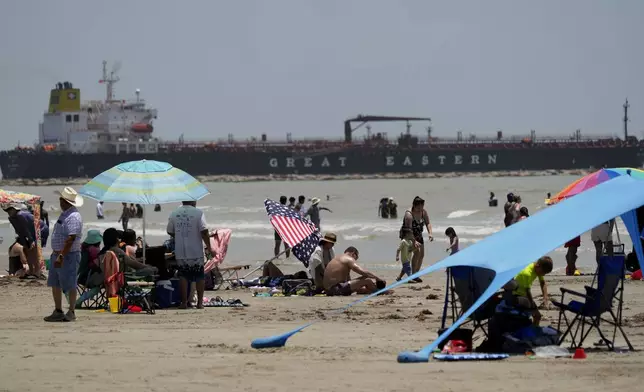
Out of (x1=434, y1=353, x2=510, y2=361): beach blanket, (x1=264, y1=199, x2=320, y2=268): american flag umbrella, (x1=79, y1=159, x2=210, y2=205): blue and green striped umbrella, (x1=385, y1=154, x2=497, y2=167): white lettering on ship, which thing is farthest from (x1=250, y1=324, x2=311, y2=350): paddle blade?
(x1=385, y1=154, x2=497, y2=167): white lettering on ship

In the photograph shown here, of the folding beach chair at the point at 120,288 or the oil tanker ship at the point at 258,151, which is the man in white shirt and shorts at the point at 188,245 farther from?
the oil tanker ship at the point at 258,151

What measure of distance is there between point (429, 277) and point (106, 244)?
428 centimetres

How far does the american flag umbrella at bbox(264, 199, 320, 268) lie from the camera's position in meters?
9.35

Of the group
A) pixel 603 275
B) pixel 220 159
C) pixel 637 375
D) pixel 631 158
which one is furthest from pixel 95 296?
pixel 631 158

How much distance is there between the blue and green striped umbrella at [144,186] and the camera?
342 inches

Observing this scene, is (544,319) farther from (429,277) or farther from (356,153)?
(356,153)

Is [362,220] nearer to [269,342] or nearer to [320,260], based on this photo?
[320,260]

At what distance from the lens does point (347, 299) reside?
28.7ft

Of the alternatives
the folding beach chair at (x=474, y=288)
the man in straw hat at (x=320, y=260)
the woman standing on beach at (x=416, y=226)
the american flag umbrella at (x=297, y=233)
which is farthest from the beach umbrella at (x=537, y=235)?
the woman standing on beach at (x=416, y=226)

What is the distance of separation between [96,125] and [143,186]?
65.5 meters

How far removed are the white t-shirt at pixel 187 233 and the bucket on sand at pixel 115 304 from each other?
0.53 meters

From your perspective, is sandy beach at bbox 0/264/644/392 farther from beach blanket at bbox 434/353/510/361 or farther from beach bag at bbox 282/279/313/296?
beach bag at bbox 282/279/313/296

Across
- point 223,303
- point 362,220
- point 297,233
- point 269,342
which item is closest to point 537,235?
point 269,342

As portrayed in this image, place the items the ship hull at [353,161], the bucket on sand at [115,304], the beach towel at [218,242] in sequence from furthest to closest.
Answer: the ship hull at [353,161]
the beach towel at [218,242]
the bucket on sand at [115,304]
